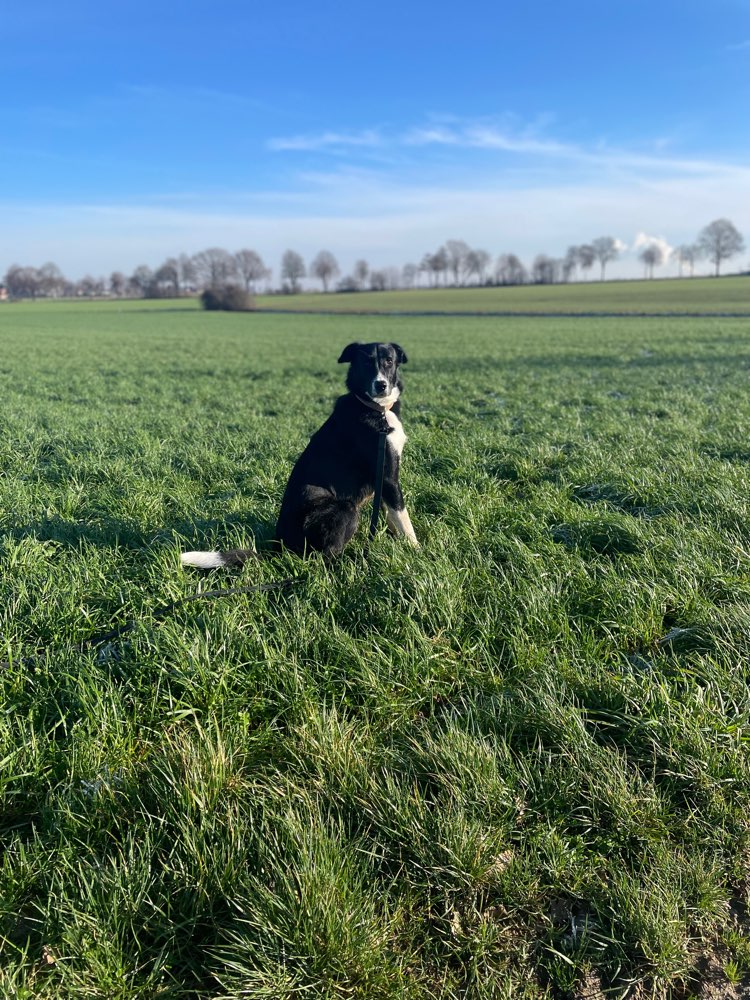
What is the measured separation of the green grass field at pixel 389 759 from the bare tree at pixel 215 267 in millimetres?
134718

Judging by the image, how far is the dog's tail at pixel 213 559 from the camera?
3611mm

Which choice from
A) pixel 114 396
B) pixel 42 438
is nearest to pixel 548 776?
pixel 42 438

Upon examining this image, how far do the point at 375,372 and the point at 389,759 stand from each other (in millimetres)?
3024

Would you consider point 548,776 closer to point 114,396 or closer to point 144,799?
point 144,799

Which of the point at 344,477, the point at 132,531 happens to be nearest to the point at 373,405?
the point at 344,477

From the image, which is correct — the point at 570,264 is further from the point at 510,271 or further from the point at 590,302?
the point at 590,302

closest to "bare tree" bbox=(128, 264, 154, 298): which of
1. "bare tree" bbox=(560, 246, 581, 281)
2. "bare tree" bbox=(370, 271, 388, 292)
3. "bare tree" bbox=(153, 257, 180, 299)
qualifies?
"bare tree" bbox=(153, 257, 180, 299)

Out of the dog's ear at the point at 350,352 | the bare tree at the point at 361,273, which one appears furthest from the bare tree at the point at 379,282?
the dog's ear at the point at 350,352

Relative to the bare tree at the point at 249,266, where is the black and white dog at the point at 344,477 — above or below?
below

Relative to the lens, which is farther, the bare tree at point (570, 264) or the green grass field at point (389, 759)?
the bare tree at point (570, 264)

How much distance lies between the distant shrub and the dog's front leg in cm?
8390

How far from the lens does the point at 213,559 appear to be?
12.0ft

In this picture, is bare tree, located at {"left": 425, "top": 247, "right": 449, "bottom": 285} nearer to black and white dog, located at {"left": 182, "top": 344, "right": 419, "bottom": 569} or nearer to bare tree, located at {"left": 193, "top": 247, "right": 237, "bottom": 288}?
bare tree, located at {"left": 193, "top": 247, "right": 237, "bottom": 288}

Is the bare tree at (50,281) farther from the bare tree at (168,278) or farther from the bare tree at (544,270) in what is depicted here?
the bare tree at (544,270)
